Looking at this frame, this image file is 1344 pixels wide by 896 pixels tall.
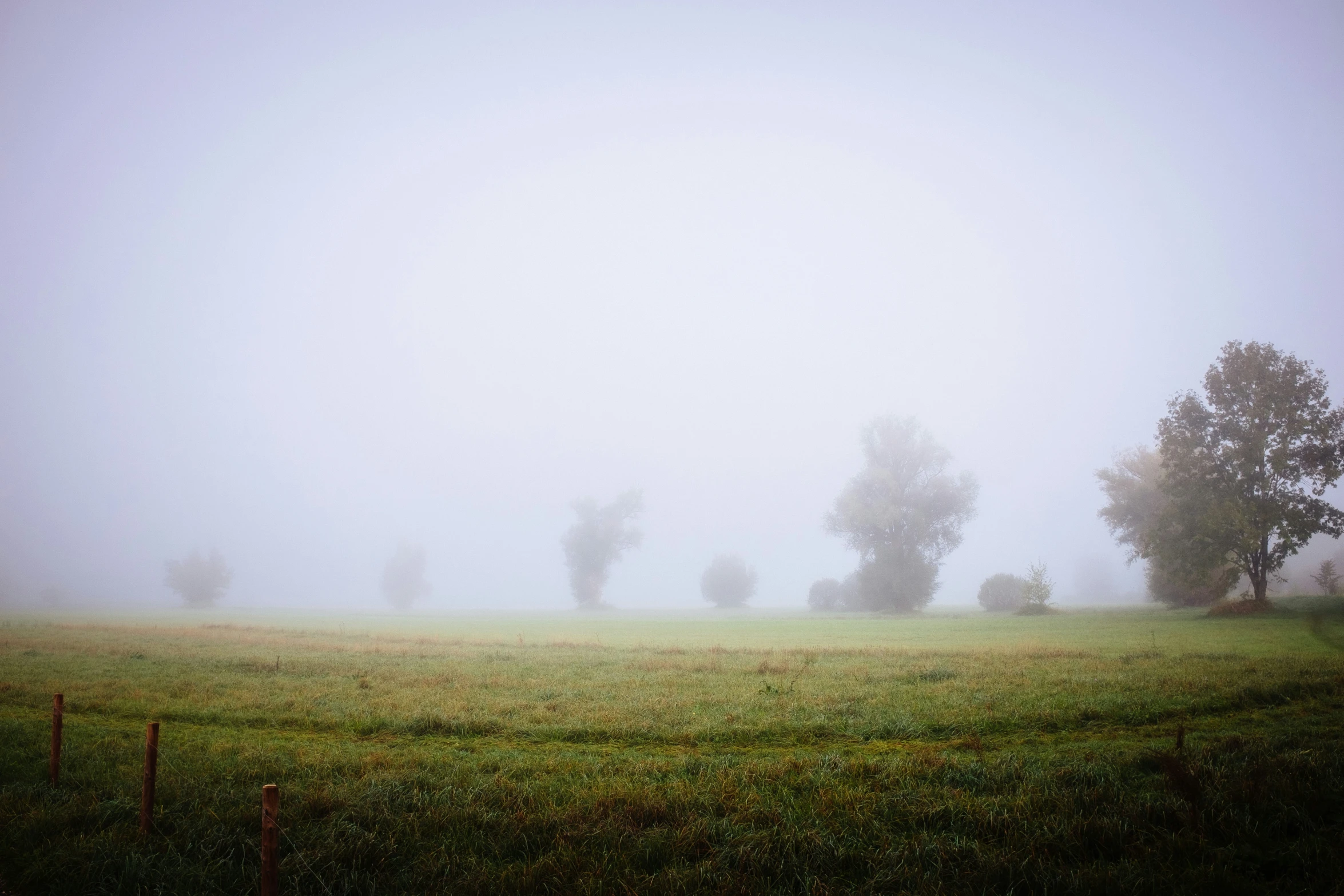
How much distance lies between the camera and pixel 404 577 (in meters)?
108

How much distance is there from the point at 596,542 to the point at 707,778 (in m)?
85.3

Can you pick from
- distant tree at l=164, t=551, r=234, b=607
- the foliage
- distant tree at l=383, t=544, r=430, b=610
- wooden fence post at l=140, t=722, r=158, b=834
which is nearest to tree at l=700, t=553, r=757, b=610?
the foliage

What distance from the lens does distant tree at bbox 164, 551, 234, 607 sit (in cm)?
9381

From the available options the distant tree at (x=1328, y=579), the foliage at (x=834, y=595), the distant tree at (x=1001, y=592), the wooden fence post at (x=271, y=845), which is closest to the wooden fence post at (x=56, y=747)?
the wooden fence post at (x=271, y=845)

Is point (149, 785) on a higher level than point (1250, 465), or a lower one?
lower

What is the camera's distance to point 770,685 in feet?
48.4

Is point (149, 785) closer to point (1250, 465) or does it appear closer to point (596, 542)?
point (1250, 465)

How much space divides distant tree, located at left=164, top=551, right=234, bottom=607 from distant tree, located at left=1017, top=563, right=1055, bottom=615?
116660mm

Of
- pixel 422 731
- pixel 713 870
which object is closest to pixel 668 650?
pixel 422 731

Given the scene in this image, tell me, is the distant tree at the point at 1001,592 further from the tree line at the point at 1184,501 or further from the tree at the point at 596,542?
the tree at the point at 596,542

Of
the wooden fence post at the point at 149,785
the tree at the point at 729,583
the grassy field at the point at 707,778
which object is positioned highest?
the wooden fence post at the point at 149,785

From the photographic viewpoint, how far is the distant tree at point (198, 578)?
93812mm

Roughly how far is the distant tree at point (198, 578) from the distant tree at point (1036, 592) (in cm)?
11666

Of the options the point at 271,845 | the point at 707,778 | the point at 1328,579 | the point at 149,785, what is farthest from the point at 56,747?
the point at 1328,579
